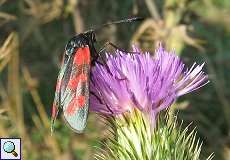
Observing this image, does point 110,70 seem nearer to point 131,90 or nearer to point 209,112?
point 131,90

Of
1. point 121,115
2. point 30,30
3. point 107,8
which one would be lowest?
point 121,115

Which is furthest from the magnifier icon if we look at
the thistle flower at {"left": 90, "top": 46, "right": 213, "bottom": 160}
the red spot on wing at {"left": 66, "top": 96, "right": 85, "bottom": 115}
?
the red spot on wing at {"left": 66, "top": 96, "right": 85, "bottom": 115}

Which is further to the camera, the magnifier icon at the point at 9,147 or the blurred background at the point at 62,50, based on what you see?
→ the blurred background at the point at 62,50

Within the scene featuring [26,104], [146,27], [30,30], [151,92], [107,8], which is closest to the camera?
[151,92]

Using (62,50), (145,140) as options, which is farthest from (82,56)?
(62,50)

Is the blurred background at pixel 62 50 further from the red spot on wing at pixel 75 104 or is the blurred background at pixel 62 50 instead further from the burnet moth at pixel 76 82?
the red spot on wing at pixel 75 104

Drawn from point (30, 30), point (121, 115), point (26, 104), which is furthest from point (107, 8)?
point (121, 115)

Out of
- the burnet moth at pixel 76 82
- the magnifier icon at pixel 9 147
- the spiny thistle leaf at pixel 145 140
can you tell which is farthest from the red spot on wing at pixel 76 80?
the magnifier icon at pixel 9 147
